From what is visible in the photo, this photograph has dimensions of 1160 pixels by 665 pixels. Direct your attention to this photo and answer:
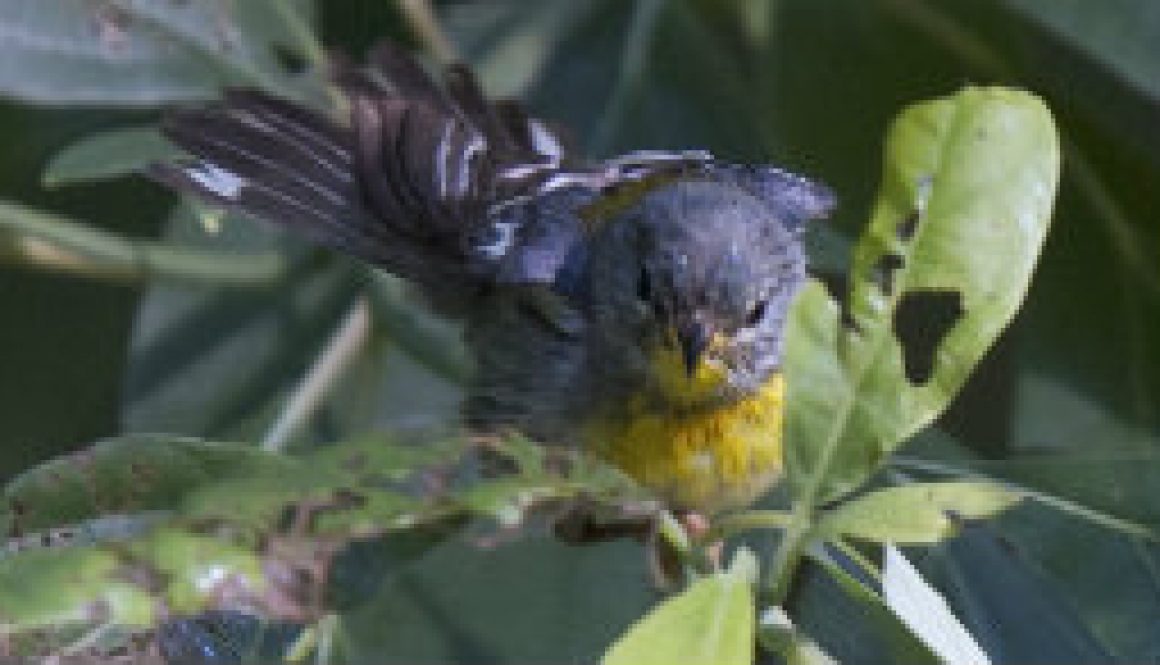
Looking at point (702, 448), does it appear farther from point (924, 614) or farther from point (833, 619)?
point (924, 614)

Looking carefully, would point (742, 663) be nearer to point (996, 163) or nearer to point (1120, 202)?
point (996, 163)

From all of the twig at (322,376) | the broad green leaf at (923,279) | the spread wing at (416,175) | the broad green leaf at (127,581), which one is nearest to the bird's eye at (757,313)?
the spread wing at (416,175)

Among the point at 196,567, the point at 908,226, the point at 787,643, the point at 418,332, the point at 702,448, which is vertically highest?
the point at 908,226

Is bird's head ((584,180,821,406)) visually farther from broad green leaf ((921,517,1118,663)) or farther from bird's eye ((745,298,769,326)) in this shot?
broad green leaf ((921,517,1118,663))

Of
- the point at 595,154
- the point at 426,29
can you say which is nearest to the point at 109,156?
the point at 426,29

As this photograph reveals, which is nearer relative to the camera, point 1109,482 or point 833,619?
point 833,619

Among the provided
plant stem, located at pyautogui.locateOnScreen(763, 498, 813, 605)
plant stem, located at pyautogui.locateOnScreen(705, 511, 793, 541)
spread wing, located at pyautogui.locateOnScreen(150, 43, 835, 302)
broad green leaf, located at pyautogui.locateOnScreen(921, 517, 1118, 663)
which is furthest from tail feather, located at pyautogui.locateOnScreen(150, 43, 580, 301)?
plant stem, located at pyautogui.locateOnScreen(763, 498, 813, 605)
